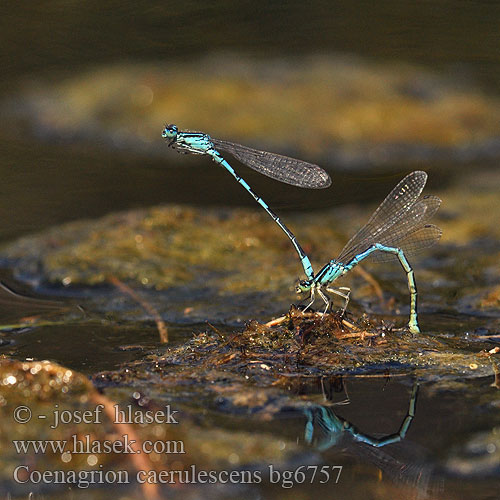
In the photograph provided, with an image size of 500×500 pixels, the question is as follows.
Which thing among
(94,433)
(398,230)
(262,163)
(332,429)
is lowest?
(332,429)

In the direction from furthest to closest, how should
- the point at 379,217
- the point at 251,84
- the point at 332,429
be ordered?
the point at 251,84 → the point at 379,217 → the point at 332,429

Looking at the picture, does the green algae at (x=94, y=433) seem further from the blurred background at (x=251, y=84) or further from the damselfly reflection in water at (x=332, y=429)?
the blurred background at (x=251, y=84)

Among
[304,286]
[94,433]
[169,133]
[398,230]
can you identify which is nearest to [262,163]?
[169,133]

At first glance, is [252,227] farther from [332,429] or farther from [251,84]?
[251,84]

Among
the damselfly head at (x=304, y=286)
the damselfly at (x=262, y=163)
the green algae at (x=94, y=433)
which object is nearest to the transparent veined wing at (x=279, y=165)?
the damselfly at (x=262, y=163)

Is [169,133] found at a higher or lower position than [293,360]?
higher

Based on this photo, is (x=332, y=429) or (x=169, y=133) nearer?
(x=332, y=429)
